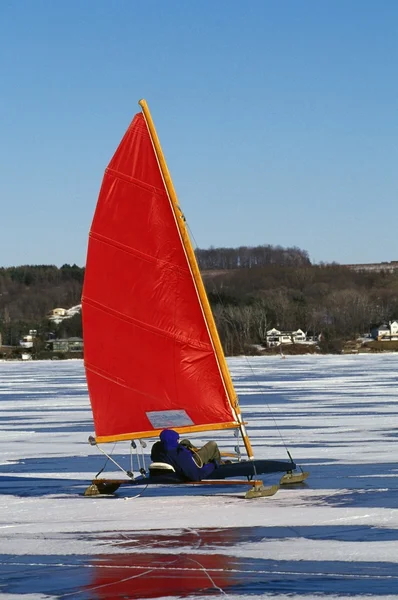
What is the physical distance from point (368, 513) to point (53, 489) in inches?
157

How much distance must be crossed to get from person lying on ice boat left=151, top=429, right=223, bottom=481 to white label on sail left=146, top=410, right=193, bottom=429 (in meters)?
0.48

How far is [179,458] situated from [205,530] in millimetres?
1980

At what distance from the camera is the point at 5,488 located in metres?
12.4

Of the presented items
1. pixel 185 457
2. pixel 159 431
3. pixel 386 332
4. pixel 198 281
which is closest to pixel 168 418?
pixel 159 431

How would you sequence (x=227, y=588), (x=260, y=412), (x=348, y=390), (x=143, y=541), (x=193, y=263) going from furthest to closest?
(x=348, y=390), (x=260, y=412), (x=193, y=263), (x=143, y=541), (x=227, y=588)

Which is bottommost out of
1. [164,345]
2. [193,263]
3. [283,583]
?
[283,583]

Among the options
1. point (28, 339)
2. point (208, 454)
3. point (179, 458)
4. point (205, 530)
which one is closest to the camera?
point (205, 530)

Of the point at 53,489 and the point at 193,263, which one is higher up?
the point at 193,263

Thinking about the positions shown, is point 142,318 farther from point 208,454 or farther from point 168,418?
point 208,454

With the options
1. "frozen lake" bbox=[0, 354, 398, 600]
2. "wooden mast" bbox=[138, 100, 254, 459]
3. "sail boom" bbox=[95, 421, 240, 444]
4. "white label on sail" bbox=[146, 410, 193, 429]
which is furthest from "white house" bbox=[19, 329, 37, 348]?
"wooden mast" bbox=[138, 100, 254, 459]

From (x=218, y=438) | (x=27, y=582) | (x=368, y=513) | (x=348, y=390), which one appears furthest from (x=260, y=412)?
(x=27, y=582)

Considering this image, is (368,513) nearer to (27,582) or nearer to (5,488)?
(27,582)

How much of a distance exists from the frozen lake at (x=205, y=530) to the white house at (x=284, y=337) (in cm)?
10572

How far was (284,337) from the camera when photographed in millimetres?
130750
